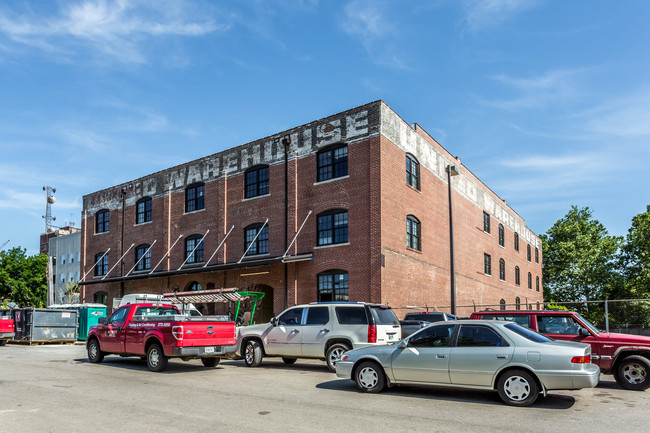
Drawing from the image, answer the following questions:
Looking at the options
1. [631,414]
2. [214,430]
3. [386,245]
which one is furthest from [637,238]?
[214,430]

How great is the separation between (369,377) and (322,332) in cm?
436

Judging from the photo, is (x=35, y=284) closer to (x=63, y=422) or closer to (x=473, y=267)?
(x=473, y=267)

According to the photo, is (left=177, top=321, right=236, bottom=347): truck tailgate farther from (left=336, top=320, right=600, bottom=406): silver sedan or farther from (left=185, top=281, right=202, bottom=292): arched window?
(left=185, top=281, right=202, bottom=292): arched window

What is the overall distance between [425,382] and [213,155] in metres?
25.1

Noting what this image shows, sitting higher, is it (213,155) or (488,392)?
(213,155)

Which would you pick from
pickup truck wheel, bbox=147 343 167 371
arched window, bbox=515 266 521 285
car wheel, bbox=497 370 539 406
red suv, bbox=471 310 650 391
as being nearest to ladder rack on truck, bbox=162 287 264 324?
pickup truck wheel, bbox=147 343 167 371

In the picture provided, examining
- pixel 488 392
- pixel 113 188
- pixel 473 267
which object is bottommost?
pixel 488 392

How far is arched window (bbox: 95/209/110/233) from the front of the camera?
4084cm

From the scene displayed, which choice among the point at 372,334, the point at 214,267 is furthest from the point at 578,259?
the point at 372,334

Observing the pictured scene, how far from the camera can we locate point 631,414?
9.22m

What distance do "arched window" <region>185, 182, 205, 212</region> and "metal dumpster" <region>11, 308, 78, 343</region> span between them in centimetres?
968

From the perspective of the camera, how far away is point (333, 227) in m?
26.6

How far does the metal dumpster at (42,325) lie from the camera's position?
26.1 metres

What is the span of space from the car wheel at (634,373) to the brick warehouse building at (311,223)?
12827 mm
